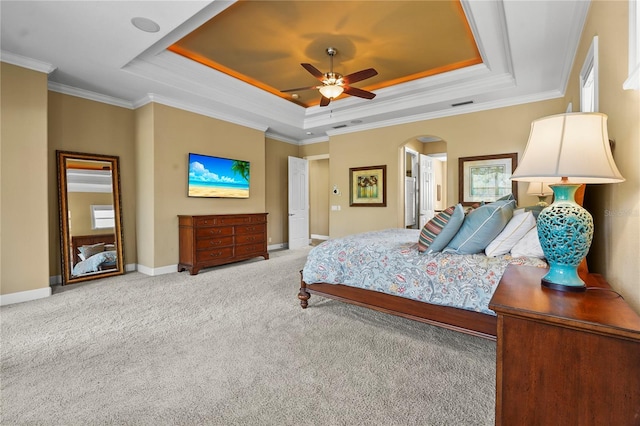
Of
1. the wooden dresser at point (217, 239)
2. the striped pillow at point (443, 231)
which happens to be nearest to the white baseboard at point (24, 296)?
the wooden dresser at point (217, 239)

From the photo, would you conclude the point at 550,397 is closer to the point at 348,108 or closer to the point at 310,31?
the point at 310,31

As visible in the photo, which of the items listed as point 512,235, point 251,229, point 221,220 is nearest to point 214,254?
point 221,220

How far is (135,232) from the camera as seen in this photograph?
4.83 metres

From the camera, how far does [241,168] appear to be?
5676mm

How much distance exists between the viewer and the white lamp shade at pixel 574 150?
3.89ft

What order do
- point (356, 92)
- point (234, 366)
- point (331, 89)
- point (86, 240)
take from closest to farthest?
point (234, 366), point (331, 89), point (356, 92), point (86, 240)

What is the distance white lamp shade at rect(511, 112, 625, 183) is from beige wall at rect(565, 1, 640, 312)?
0.55 feet

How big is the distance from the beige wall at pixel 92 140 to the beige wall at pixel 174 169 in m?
0.27

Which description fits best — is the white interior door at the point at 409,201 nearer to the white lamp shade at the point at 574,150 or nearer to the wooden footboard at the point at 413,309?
the wooden footboard at the point at 413,309

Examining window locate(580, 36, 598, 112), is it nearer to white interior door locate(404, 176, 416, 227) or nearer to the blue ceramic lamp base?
the blue ceramic lamp base

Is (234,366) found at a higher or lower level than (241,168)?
lower

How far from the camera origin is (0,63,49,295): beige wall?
3.29m

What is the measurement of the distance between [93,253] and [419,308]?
4.50 meters

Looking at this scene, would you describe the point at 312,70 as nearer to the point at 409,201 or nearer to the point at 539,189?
the point at 539,189
